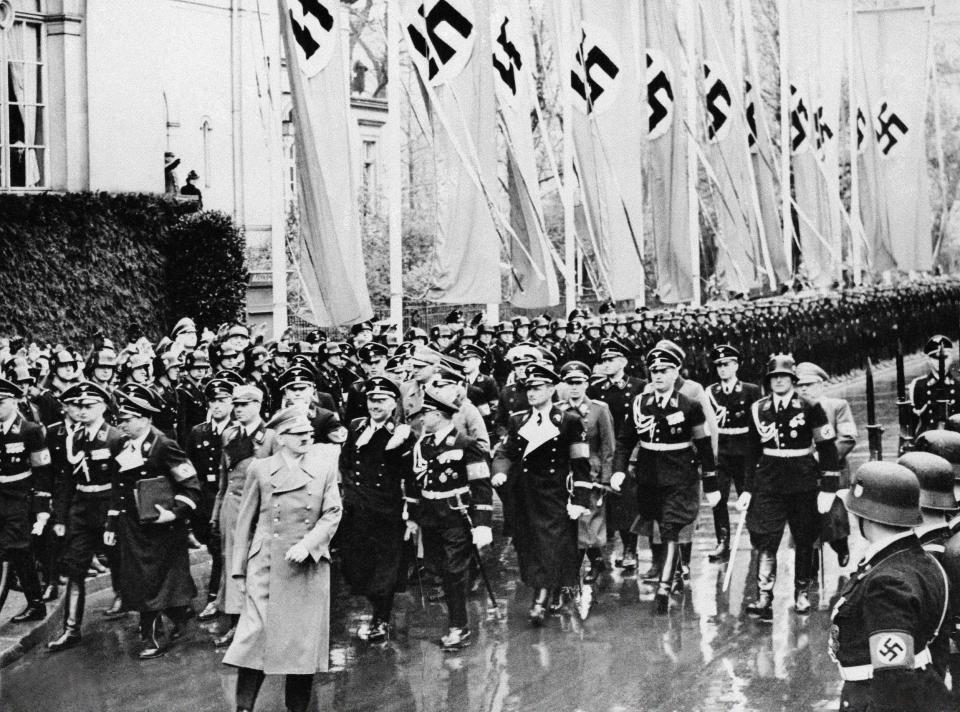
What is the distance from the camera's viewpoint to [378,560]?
31.8ft

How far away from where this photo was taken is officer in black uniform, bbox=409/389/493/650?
9555mm

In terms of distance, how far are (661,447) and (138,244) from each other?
1390cm

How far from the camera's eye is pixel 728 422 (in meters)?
12.4

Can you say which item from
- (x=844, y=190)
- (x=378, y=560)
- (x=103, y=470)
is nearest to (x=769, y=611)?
(x=378, y=560)

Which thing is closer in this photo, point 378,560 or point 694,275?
point 378,560

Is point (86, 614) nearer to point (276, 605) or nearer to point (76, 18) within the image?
point (276, 605)

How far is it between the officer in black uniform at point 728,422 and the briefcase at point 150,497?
4.71 meters

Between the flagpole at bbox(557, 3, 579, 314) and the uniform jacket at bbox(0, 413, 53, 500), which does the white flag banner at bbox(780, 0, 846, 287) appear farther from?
the uniform jacket at bbox(0, 413, 53, 500)

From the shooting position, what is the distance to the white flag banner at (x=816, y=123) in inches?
1123

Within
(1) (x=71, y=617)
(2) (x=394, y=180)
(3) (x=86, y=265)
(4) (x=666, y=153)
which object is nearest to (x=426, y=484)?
(1) (x=71, y=617)

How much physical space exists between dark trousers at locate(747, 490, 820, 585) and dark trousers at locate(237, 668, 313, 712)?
3831mm

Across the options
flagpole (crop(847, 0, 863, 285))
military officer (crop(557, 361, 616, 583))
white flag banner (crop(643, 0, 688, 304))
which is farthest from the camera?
flagpole (crop(847, 0, 863, 285))

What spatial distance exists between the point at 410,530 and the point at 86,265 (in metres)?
12.8

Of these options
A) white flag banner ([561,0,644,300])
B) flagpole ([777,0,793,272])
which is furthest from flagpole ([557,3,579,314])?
flagpole ([777,0,793,272])
